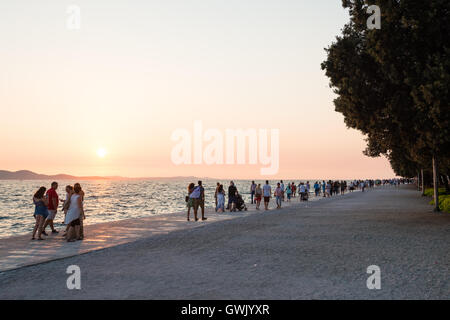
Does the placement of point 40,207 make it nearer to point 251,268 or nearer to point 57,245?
point 57,245

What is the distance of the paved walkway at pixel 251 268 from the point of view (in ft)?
21.7

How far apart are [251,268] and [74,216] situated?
7160mm

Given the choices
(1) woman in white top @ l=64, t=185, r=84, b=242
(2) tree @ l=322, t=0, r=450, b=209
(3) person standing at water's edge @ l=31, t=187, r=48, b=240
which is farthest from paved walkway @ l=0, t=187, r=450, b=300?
(2) tree @ l=322, t=0, r=450, b=209

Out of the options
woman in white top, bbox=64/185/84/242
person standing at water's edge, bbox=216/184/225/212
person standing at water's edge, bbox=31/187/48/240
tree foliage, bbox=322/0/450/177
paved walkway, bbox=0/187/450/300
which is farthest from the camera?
person standing at water's edge, bbox=216/184/225/212

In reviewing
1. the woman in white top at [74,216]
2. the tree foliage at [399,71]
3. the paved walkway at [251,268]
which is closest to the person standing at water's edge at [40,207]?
the woman in white top at [74,216]

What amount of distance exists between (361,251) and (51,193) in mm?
10229

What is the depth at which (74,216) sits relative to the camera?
43.9 feet

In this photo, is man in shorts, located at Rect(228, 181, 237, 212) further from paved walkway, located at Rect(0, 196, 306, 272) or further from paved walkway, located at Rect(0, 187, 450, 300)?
paved walkway, located at Rect(0, 187, 450, 300)

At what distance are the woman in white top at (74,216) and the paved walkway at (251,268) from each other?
2.06 metres

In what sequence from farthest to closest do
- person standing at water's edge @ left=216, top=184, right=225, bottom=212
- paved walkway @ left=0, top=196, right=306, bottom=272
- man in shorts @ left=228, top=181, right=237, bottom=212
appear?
person standing at water's edge @ left=216, top=184, right=225, bottom=212 → man in shorts @ left=228, top=181, right=237, bottom=212 → paved walkway @ left=0, top=196, right=306, bottom=272

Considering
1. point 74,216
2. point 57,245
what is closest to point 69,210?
point 74,216

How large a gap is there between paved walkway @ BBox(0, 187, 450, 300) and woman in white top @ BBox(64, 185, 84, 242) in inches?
81.3

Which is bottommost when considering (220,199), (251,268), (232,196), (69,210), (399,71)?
(251,268)

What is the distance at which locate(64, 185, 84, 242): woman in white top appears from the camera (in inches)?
524
